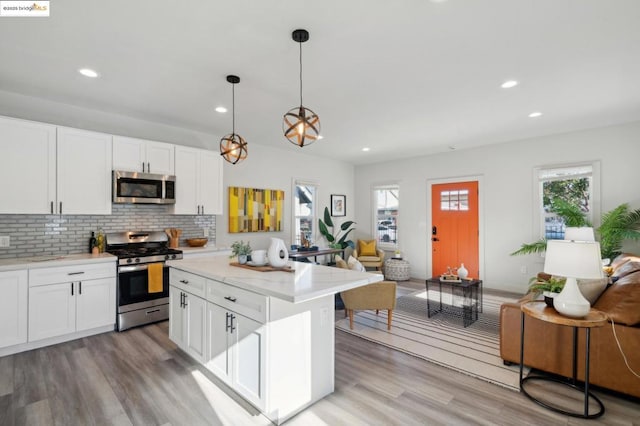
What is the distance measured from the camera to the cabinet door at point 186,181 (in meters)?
4.50

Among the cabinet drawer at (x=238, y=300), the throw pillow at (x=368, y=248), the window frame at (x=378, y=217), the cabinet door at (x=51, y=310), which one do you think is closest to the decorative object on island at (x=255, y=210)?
the throw pillow at (x=368, y=248)

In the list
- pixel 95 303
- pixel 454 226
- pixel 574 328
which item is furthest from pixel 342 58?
pixel 454 226

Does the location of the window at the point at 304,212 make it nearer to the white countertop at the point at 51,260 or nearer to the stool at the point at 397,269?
the stool at the point at 397,269

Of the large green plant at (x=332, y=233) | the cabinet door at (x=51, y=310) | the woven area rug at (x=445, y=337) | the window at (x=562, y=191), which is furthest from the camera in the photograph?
A: the large green plant at (x=332, y=233)

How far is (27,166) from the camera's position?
3.36 meters

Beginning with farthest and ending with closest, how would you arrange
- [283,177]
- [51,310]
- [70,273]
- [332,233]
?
[332,233], [283,177], [70,273], [51,310]

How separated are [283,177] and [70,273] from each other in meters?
3.76

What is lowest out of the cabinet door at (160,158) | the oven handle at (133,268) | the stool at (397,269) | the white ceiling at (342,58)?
the stool at (397,269)

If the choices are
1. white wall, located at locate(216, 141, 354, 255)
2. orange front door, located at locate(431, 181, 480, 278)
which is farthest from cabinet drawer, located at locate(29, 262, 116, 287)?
orange front door, located at locate(431, 181, 480, 278)

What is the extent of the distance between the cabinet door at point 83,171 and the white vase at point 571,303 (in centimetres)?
472

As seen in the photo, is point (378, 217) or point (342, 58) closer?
point (342, 58)

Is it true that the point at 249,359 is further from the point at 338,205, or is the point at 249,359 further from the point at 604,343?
the point at 338,205

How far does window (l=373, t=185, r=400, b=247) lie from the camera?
7.41m

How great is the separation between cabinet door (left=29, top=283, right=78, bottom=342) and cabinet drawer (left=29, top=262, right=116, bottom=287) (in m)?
0.06
